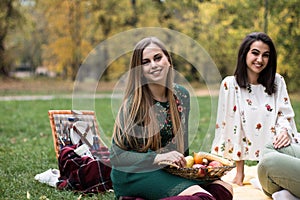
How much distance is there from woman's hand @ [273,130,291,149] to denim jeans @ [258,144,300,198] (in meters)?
0.10

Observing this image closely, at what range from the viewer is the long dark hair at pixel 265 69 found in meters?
3.73

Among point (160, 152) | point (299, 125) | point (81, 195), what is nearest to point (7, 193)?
point (81, 195)

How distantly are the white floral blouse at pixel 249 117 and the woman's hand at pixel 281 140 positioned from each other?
280 millimetres

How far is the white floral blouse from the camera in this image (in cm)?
378

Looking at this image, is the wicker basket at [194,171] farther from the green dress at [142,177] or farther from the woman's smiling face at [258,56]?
the woman's smiling face at [258,56]

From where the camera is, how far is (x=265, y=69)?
3805 millimetres

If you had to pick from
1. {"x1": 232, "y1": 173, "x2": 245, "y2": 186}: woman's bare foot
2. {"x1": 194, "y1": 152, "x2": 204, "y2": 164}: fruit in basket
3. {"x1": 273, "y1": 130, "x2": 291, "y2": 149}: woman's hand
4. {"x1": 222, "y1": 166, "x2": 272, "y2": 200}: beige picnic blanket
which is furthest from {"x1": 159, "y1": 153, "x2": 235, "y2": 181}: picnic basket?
{"x1": 232, "y1": 173, "x2": 245, "y2": 186}: woman's bare foot

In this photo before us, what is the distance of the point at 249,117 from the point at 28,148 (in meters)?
2.77

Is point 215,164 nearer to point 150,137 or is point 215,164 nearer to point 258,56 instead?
point 150,137

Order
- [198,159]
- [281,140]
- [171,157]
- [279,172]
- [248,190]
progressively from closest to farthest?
[171,157] → [198,159] → [279,172] → [281,140] → [248,190]

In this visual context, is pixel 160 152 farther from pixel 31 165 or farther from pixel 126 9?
pixel 126 9

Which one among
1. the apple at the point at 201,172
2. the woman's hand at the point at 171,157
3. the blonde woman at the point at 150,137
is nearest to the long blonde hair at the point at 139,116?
the blonde woman at the point at 150,137

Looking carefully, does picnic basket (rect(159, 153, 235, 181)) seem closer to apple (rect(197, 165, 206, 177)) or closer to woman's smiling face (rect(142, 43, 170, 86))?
apple (rect(197, 165, 206, 177))

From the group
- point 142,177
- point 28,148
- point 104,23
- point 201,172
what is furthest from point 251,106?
point 104,23
